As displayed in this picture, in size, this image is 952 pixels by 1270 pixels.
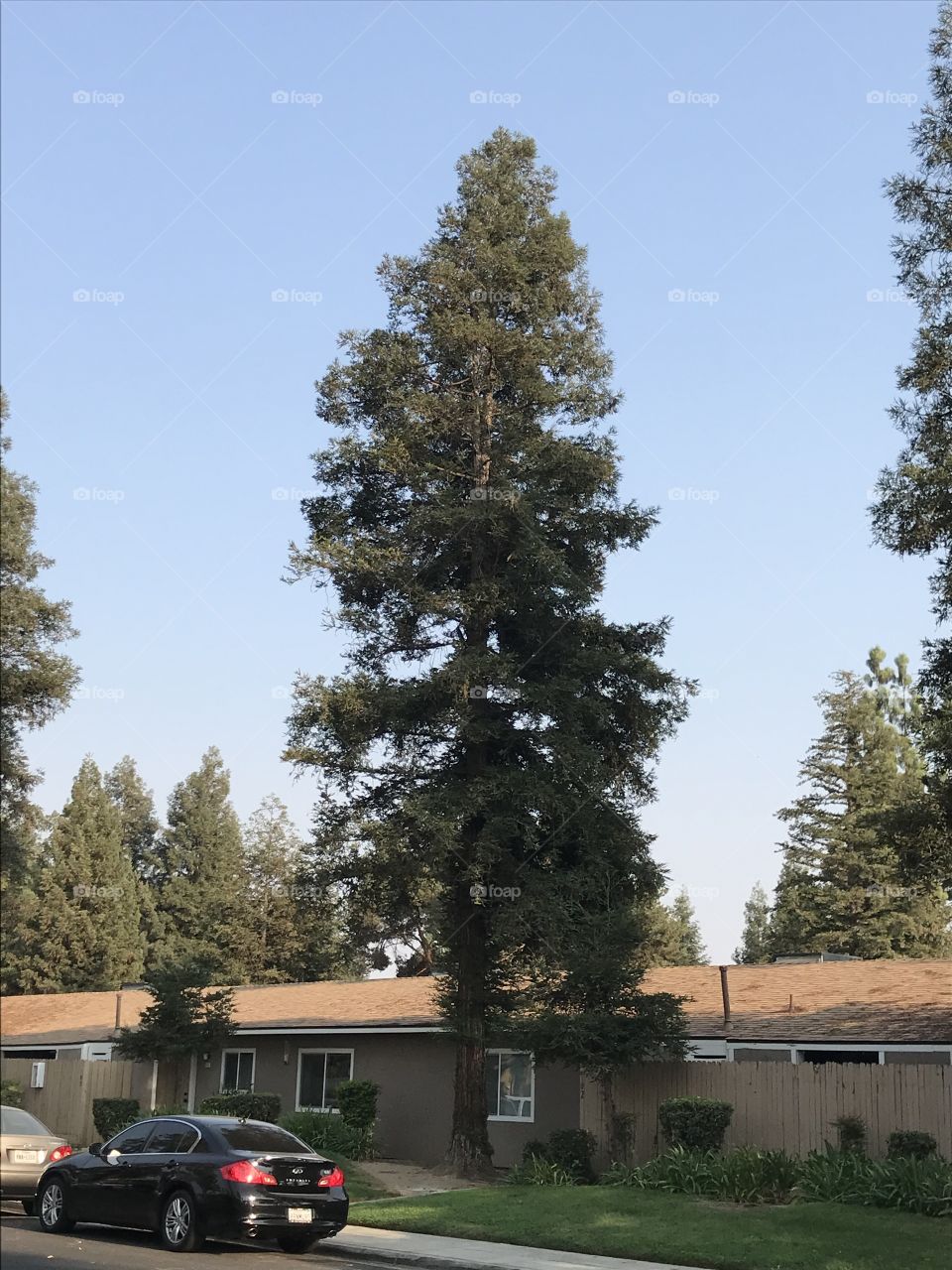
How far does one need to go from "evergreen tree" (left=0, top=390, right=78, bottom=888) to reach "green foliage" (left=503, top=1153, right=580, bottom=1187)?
19.9 metres

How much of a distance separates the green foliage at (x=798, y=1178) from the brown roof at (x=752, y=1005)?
3699 mm

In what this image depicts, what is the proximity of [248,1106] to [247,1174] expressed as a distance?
13.8 meters

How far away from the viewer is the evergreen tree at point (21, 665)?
37.9 m

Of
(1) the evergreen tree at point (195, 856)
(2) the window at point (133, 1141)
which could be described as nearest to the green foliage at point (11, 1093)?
(2) the window at point (133, 1141)

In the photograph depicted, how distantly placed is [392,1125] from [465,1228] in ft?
43.3

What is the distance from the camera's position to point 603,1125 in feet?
79.7

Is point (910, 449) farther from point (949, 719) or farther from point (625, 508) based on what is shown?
point (625, 508)

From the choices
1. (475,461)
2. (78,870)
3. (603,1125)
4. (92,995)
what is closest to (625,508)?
(475,461)

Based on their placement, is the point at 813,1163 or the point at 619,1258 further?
the point at 813,1163

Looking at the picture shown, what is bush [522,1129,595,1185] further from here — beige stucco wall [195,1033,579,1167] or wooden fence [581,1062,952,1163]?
beige stucco wall [195,1033,579,1167]

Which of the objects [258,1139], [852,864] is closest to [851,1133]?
[258,1139]

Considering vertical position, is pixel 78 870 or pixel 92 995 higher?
pixel 78 870

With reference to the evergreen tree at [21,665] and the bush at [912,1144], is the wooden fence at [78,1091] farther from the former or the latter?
the bush at [912,1144]

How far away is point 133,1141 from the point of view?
16078 mm
